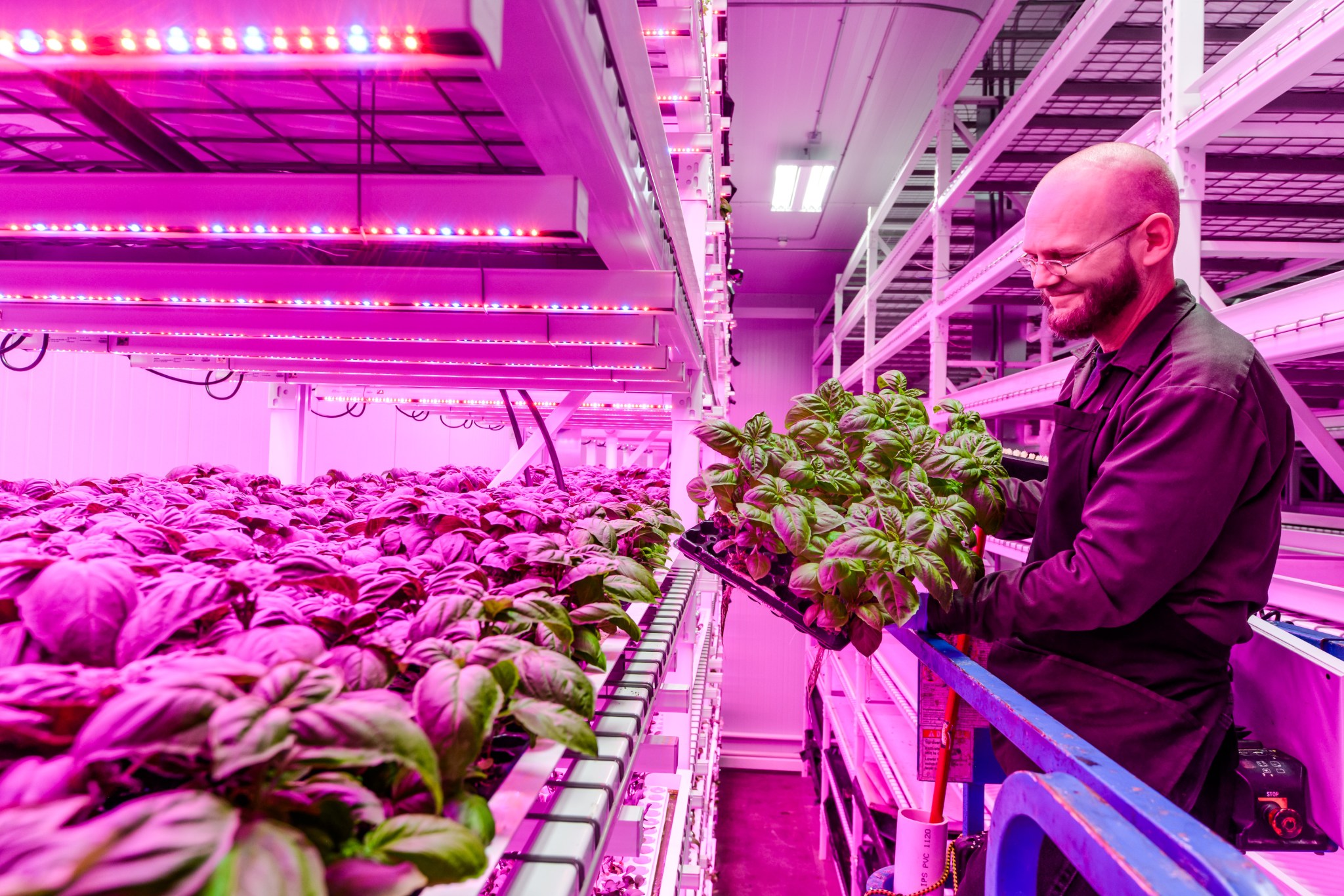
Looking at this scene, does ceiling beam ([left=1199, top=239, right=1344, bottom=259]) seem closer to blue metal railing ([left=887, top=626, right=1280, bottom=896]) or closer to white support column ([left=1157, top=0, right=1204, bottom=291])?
white support column ([left=1157, top=0, right=1204, bottom=291])

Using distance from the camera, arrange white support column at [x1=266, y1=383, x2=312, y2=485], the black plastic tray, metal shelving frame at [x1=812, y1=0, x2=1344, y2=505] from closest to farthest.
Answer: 1. the black plastic tray
2. metal shelving frame at [x1=812, y1=0, x2=1344, y2=505]
3. white support column at [x1=266, y1=383, x2=312, y2=485]

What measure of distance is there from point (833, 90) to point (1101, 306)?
508 centimetres

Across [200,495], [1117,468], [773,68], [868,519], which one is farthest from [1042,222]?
[773,68]

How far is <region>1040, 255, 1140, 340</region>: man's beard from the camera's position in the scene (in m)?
1.20

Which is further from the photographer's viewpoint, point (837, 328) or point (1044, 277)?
point (837, 328)

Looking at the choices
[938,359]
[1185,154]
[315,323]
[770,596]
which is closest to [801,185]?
[938,359]

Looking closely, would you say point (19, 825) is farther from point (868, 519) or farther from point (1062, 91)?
point (1062, 91)

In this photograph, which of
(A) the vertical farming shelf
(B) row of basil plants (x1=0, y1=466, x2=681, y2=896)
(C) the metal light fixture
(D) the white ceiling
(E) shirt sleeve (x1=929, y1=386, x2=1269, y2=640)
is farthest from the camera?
(C) the metal light fixture

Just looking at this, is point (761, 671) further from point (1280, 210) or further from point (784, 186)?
point (1280, 210)

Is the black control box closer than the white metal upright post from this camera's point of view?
Yes

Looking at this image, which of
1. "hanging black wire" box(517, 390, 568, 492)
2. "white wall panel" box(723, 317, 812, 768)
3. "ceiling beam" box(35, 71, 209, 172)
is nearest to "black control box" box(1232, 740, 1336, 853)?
"ceiling beam" box(35, 71, 209, 172)

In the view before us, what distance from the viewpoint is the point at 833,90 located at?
563 centimetres

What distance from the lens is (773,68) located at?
5.33 meters

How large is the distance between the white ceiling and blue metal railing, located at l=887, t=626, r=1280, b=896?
181 inches
